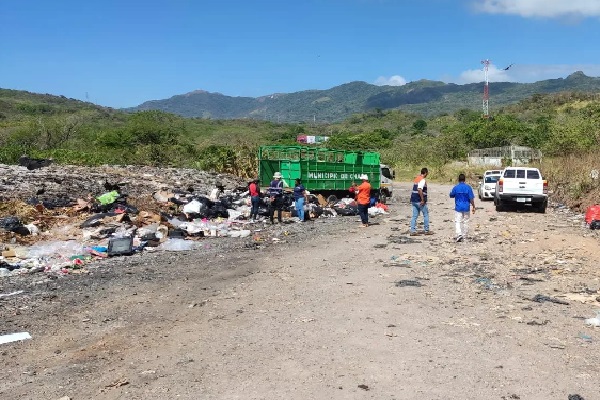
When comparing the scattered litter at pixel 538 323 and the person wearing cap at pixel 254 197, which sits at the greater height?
the person wearing cap at pixel 254 197

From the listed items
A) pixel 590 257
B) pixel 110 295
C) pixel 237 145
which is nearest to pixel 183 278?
pixel 110 295

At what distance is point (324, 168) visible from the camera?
20.9m

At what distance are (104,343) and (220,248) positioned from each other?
6347mm

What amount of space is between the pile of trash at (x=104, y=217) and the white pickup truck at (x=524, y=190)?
428 centimetres

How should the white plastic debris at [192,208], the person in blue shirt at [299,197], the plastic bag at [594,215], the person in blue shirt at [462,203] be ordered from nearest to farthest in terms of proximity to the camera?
the person in blue shirt at [462,203] < the plastic bag at [594,215] < the white plastic debris at [192,208] < the person in blue shirt at [299,197]

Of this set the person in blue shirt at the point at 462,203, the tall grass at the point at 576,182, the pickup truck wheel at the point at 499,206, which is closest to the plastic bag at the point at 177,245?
the person in blue shirt at the point at 462,203

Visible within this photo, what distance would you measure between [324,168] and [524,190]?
7191 millimetres

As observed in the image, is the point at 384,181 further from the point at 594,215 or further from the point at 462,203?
the point at 462,203

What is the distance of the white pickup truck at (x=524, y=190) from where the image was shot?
744 inches

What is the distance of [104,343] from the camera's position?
5.92 meters

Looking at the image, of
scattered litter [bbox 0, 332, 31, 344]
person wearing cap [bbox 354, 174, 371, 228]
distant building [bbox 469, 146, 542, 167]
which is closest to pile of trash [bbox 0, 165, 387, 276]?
person wearing cap [bbox 354, 174, 371, 228]

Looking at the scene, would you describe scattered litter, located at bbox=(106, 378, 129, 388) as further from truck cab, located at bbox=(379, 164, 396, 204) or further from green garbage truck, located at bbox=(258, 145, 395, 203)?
truck cab, located at bbox=(379, 164, 396, 204)

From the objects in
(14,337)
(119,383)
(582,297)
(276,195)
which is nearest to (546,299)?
(582,297)

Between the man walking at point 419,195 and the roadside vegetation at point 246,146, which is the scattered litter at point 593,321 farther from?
the roadside vegetation at point 246,146
